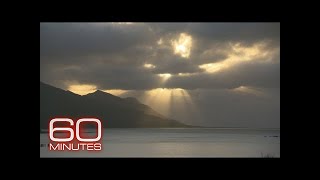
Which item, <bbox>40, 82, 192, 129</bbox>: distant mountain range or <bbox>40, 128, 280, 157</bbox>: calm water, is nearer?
<bbox>40, 128, 280, 157</bbox>: calm water

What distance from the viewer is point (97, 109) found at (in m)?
136

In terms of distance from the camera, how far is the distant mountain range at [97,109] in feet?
415

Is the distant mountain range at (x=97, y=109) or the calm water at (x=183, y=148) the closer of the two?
the calm water at (x=183, y=148)

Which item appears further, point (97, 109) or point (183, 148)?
point (97, 109)

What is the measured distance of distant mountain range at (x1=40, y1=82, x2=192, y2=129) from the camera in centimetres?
12638

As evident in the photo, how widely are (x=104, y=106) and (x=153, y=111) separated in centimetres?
1766
